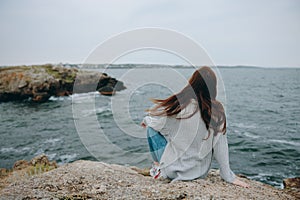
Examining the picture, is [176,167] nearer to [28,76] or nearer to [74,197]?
[74,197]

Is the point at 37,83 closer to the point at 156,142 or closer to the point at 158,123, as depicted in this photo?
the point at 156,142

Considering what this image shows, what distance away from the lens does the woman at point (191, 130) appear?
3.57m

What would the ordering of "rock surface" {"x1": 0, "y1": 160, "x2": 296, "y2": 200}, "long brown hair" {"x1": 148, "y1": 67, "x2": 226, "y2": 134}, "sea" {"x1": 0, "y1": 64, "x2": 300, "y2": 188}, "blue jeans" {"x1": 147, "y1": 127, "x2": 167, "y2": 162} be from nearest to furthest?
"long brown hair" {"x1": 148, "y1": 67, "x2": 226, "y2": 134}, "rock surface" {"x1": 0, "y1": 160, "x2": 296, "y2": 200}, "blue jeans" {"x1": 147, "y1": 127, "x2": 167, "y2": 162}, "sea" {"x1": 0, "y1": 64, "x2": 300, "y2": 188}

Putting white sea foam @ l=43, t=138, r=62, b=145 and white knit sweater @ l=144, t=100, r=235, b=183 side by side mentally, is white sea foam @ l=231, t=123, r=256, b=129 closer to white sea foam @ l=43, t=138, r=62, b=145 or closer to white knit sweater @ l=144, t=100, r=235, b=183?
white sea foam @ l=43, t=138, r=62, b=145

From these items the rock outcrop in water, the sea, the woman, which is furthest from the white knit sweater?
the rock outcrop in water

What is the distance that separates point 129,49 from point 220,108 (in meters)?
2.20

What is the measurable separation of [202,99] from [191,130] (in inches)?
20.3

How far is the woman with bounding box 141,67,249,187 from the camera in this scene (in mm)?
3571

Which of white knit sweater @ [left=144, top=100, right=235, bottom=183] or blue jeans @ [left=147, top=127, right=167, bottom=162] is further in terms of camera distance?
blue jeans @ [left=147, top=127, right=167, bottom=162]

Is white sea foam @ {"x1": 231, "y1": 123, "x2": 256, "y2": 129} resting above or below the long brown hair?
below

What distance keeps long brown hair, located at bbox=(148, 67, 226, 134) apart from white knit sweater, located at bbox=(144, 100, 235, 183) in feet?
0.27

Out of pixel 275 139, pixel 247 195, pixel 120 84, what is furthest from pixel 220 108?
pixel 120 84

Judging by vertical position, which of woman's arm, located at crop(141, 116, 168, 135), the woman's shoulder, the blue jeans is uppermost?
the woman's shoulder

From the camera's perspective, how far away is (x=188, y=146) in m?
3.84
